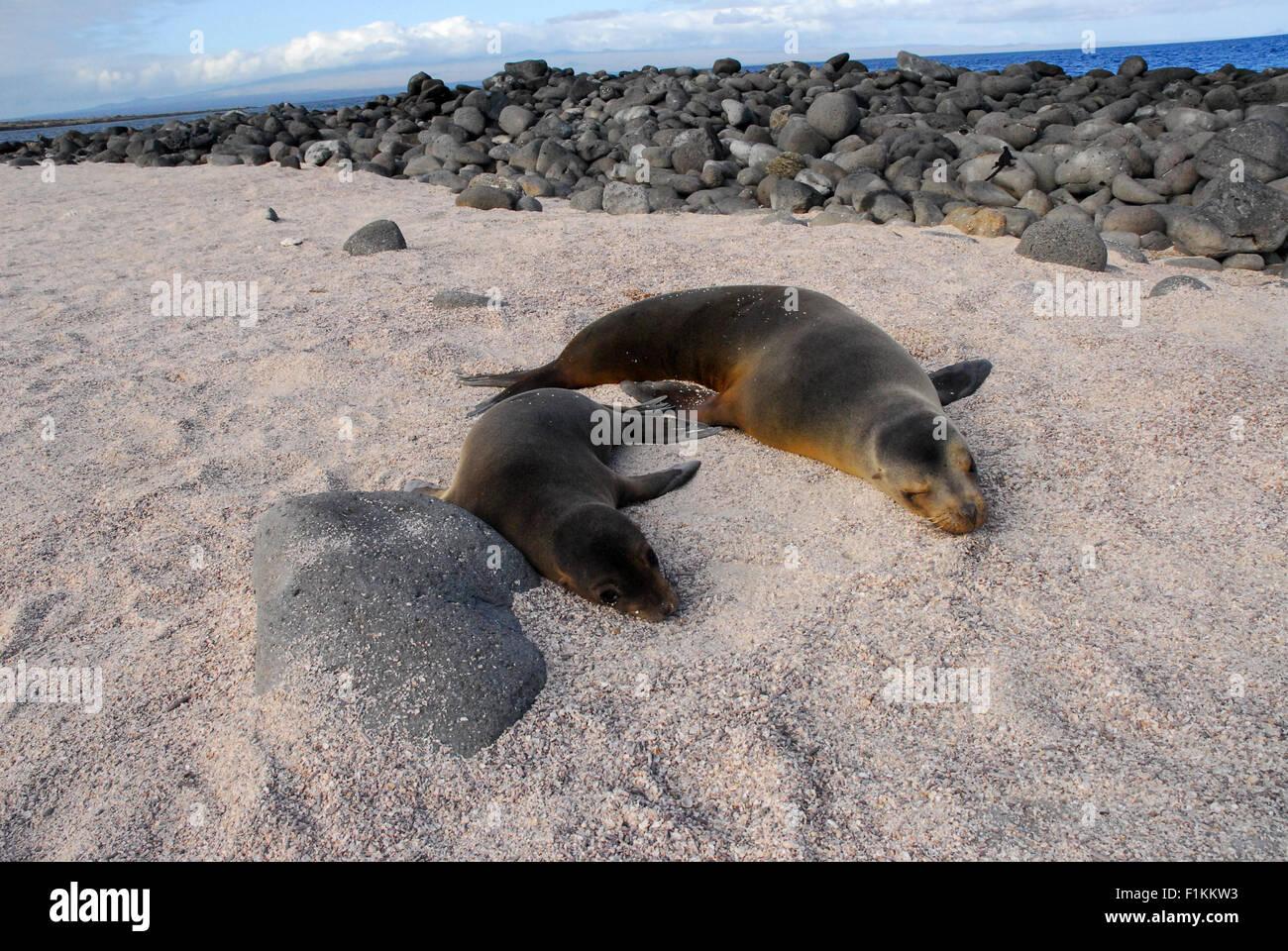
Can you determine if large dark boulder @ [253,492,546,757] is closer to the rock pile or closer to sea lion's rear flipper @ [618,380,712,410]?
sea lion's rear flipper @ [618,380,712,410]

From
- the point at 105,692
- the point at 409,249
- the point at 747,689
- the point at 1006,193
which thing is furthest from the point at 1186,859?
the point at 1006,193

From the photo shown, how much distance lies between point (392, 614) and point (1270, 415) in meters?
4.11

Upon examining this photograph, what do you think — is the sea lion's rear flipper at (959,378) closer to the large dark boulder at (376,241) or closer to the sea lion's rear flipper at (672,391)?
the sea lion's rear flipper at (672,391)

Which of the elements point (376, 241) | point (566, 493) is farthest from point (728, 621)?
point (376, 241)

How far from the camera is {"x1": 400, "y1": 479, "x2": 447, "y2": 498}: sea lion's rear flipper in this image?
3.74 m

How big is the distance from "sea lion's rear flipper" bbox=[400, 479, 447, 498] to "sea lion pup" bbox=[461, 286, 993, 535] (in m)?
1.04

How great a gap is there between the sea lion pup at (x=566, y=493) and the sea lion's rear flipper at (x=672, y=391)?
544mm

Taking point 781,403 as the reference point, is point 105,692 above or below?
below

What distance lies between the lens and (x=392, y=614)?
2.77 meters

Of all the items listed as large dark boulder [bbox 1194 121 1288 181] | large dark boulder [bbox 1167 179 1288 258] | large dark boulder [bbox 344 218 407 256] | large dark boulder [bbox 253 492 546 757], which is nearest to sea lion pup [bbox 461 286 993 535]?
large dark boulder [bbox 253 492 546 757]

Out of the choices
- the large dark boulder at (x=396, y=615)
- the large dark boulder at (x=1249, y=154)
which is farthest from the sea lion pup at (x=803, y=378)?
the large dark boulder at (x=1249, y=154)

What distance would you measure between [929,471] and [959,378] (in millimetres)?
1343

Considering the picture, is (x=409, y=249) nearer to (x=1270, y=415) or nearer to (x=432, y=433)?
(x=432, y=433)

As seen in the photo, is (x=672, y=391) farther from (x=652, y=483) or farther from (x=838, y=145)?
(x=838, y=145)
